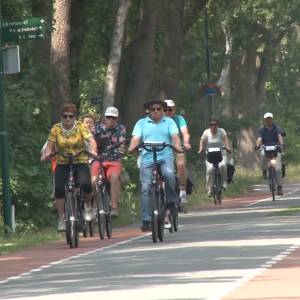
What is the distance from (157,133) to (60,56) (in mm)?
9271

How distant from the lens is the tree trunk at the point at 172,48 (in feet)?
133

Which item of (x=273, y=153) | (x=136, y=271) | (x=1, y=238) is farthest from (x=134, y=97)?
(x=136, y=271)

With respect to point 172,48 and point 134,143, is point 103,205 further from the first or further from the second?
point 172,48

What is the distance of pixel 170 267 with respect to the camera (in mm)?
14719

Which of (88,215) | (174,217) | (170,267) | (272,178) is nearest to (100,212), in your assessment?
(88,215)

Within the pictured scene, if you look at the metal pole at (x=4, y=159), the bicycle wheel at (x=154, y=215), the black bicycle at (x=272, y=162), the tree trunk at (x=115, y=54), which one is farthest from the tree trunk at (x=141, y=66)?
the bicycle wheel at (x=154, y=215)

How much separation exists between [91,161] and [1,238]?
1760 millimetres

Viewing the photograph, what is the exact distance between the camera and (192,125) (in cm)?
4809

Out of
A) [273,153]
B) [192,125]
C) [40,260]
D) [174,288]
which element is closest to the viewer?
[174,288]

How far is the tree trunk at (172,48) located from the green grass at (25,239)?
56.6 feet

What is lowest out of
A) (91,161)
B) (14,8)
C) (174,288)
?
(174,288)

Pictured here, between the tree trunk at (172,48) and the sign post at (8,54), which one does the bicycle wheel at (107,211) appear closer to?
the sign post at (8,54)

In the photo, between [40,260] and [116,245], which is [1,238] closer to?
[116,245]

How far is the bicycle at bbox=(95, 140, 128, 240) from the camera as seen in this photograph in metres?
20.8
